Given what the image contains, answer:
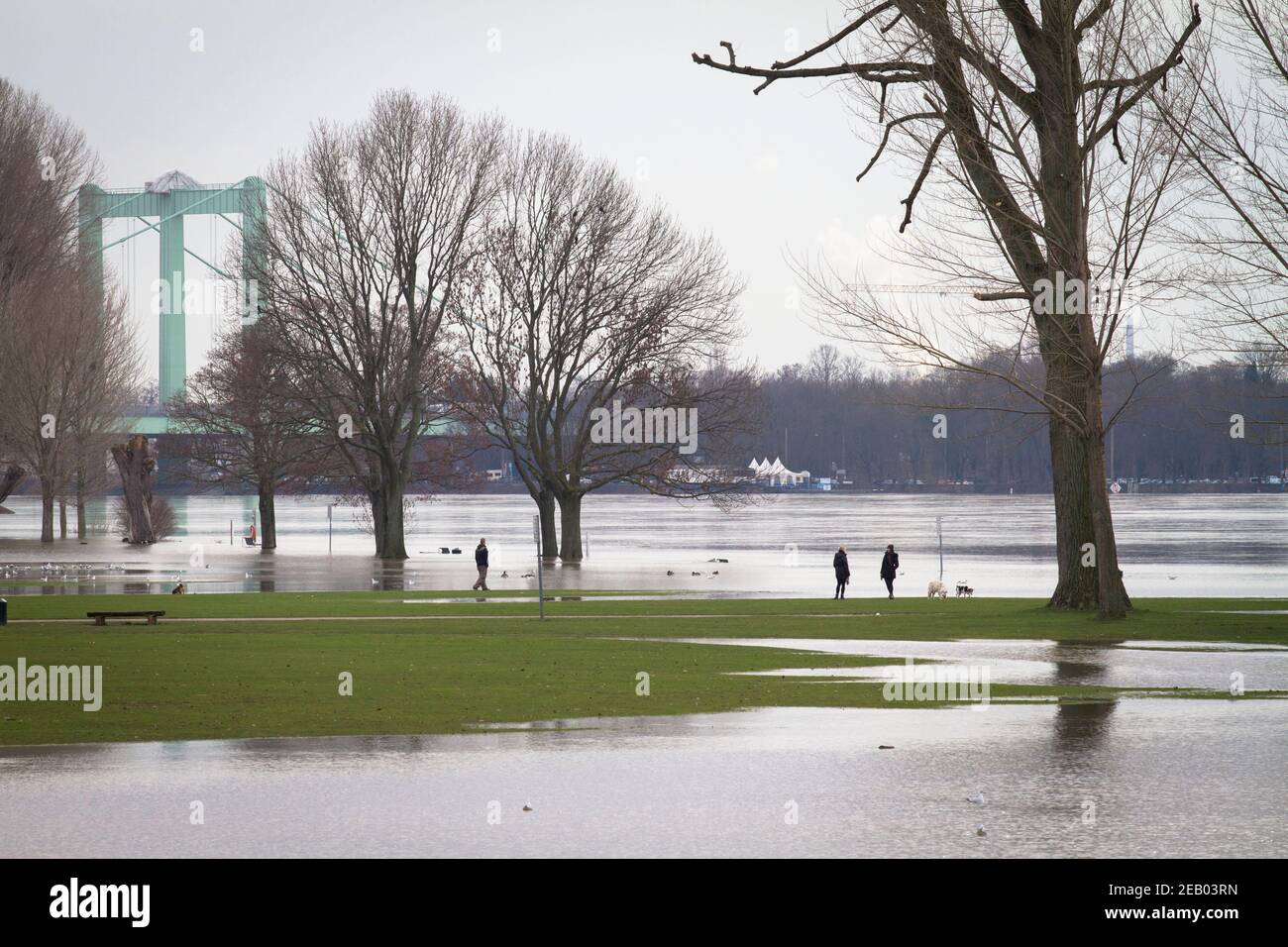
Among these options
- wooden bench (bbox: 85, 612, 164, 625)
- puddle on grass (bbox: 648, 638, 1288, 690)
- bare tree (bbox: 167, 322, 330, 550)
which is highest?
bare tree (bbox: 167, 322, 330, 550)

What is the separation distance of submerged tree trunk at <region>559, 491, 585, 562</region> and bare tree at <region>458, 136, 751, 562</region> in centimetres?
8

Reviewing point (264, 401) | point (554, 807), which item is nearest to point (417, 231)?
point (264, 401)

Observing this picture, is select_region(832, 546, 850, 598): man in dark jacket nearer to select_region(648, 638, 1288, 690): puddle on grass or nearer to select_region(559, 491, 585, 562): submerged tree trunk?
select_region(648, 638, 1288, 690): puddle on grass

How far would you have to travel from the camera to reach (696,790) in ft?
36.3

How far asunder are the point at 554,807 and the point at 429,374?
147 ft

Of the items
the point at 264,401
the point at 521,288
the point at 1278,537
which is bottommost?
the point at 1278,537

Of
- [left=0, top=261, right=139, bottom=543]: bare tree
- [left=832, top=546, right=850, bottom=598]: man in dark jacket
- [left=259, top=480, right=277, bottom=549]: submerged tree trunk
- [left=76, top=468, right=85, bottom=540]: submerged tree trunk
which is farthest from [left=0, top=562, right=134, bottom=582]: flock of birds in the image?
[left=76, top=468, right=85, bottom=540]: submerged tree trunk

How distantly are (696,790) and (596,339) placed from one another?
43771 millimetres

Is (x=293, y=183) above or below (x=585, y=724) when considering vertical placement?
above

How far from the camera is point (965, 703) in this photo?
16.0m

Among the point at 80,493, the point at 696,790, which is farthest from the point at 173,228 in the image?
the point at 696,790

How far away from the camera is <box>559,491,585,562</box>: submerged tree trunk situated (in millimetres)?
51469

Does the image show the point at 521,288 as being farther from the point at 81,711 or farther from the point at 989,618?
the point at 81,711
